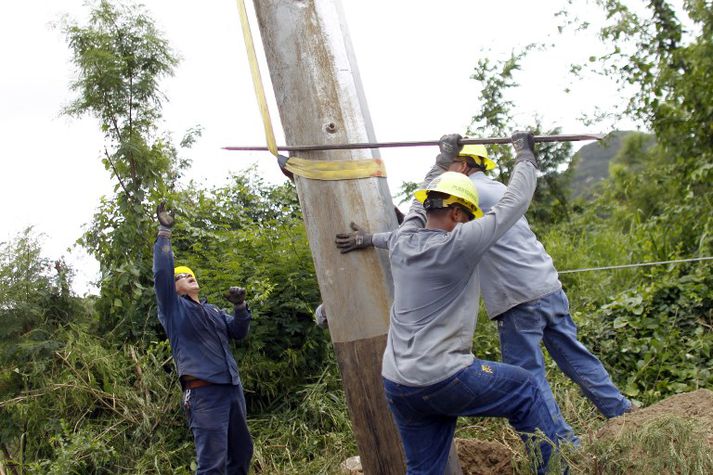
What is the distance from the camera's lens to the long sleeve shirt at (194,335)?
6.29 m

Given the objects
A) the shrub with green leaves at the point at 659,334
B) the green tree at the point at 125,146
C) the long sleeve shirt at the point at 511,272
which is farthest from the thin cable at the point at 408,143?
the green tree at the point at 125,146

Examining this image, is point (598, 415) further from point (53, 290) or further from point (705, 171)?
point (53, 290)

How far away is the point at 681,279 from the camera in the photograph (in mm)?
8086

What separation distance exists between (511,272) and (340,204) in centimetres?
124

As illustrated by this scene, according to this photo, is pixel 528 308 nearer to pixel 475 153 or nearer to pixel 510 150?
pixel 475 153

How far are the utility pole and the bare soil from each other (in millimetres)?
1092

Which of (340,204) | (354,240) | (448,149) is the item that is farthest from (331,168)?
(448,149)

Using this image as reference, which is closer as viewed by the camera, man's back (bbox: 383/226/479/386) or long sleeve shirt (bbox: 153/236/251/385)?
man's back (bbox: 383/226/479/386)

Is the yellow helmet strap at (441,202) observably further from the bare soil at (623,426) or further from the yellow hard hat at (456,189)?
the bare soil at (623,426)

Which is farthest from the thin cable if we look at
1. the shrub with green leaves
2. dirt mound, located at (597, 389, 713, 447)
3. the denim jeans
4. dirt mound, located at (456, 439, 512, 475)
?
the shrub with green leaves

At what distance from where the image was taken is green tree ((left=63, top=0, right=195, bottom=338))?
30.4 feet

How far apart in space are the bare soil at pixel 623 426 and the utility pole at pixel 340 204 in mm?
1092

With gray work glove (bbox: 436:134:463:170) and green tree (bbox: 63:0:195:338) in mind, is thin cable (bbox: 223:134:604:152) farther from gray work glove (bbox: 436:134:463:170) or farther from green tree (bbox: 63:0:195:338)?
green tree (bbox: 63:0:195:338)

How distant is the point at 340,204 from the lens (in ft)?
12.7
